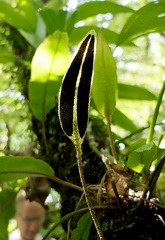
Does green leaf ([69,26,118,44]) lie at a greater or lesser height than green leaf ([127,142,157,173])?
greater

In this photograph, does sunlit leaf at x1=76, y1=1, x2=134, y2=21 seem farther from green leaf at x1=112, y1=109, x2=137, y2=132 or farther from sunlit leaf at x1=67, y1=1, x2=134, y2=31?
green leaf at x1=112, y1=109, x2=137, y2=132

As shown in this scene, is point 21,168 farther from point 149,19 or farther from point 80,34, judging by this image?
point 80,34

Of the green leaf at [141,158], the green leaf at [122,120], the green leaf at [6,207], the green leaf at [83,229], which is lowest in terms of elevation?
the green leaf at [6,207]

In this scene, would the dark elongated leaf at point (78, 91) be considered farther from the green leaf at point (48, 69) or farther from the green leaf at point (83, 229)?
the green leaf at point (48, 69)

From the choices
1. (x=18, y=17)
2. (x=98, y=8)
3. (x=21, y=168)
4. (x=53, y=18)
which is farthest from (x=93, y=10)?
(x=21, y=168)

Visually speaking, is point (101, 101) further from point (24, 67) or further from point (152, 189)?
point (24, 67)

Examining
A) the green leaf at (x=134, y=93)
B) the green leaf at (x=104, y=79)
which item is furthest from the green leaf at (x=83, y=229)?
the green leaf at (x=134, y=93)

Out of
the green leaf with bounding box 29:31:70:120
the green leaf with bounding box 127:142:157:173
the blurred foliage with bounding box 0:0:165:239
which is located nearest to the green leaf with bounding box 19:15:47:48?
the blurred foliage with bounding box 0:0:165:239

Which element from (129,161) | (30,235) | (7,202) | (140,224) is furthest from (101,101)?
(30,235)
